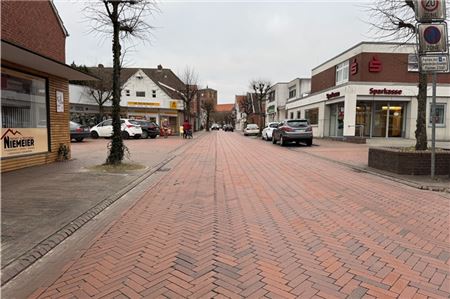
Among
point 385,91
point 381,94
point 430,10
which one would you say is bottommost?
point 381,94

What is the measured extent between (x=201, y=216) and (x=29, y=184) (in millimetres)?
4773

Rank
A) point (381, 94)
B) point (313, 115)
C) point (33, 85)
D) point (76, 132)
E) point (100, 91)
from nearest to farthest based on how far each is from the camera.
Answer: point (33, 85)
point (76, 132)
point (381, 94)
point (313, 115)
point (100, 91)

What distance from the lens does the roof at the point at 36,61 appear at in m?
8.27

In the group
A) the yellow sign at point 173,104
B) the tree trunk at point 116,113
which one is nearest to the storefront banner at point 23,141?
the tree trunk at point 116,113

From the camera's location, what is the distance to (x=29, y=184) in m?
8.12

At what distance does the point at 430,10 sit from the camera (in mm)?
8891

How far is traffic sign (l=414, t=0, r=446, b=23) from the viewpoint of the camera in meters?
8.85

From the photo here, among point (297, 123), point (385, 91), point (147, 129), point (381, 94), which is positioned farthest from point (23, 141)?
point (385, 91)

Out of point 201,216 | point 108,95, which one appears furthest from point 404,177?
point 108,95

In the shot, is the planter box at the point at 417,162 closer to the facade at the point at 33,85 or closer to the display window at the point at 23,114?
the facade at the point at 33,85

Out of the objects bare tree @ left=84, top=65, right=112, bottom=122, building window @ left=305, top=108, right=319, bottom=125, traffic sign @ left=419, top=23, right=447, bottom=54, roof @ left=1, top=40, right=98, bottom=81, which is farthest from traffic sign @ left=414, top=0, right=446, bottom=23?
bare tree @ left=84, top=65, right=112, bottom=122

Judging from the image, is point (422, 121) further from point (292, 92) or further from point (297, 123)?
point (292, 92)

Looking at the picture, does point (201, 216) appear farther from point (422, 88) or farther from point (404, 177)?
point (422, 88)

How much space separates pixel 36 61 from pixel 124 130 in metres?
19.5
